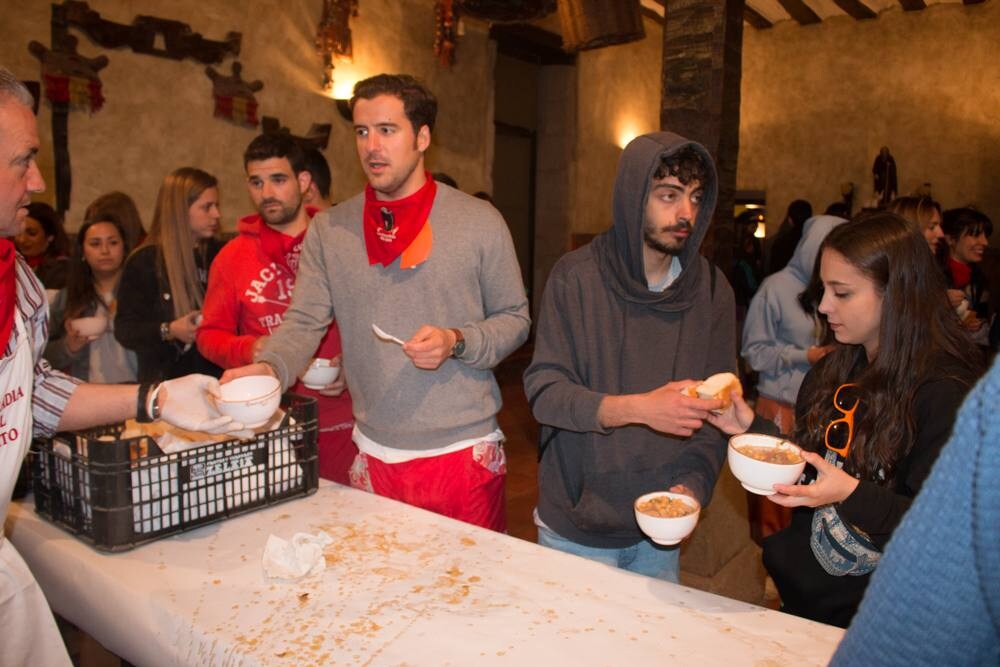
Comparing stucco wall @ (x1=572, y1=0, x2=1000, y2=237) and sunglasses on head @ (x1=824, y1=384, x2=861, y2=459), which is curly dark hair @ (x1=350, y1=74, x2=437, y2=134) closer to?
sunglasses on head @ (x1=824, y1=384, x2=861, y2=459)

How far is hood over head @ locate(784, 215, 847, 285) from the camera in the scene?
318 cm

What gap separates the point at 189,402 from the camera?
1.69m

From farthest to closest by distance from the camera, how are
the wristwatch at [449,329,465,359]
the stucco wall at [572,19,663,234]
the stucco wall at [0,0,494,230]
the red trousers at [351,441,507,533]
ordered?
the stucco wall at [572,19,663,234], the stucco wall at [0,0,494,230], the red trousers at [351,441,507,533], the wristwatch at [449,329,465,359]

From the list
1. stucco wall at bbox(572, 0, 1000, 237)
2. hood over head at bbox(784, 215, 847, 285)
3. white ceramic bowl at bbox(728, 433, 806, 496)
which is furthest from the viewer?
stucco wall at bbox(572, 0, 1000, 237)

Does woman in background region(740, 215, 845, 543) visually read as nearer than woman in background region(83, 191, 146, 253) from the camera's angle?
Yes

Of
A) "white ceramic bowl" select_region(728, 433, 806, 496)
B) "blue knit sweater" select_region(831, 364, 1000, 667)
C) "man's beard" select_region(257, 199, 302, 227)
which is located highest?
"man's beard" select_region(257, 199, 302, 227)

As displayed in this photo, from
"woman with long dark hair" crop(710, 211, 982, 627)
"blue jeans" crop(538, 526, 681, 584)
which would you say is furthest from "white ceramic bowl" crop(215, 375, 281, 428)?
"woman with long dark hair" crop(710, 211, 982, 627)

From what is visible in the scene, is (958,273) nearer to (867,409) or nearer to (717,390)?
(867,409)

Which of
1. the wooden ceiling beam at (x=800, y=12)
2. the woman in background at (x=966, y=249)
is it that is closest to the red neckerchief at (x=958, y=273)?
the woman in background at (x=966, y=249)

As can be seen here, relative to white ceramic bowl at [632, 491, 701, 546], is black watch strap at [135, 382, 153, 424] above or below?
above

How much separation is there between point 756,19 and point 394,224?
32.5ft

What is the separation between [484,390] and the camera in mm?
A: 2195

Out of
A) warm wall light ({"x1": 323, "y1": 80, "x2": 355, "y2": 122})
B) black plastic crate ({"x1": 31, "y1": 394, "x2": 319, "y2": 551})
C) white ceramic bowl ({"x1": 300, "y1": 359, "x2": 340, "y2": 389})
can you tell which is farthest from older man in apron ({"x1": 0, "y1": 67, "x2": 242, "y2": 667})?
warm wall light ({"x1": 323, "y1": 80, "x2": 355, "y2": 122})

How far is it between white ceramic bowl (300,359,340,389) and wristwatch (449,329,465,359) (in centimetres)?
47
